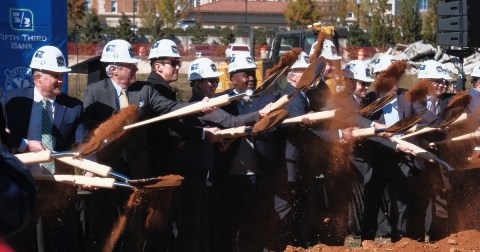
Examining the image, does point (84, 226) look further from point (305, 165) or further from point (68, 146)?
point (305, 165)

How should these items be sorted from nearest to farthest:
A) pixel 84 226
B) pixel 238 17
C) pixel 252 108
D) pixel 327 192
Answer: pixel 84 226, pixel 252 108, pixel 327 192, pixel 238 17

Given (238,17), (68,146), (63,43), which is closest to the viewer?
(68,146)

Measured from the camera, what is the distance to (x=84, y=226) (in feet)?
28.2

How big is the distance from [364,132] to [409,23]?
2031 inches

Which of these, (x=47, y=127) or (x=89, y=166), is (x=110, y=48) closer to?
(x=47, y=127)

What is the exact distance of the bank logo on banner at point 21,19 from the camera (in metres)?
9.60

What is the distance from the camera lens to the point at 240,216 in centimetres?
965

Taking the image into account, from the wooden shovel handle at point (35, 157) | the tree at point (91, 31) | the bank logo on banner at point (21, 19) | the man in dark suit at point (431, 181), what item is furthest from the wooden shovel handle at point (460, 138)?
the tree at point (91, 31)

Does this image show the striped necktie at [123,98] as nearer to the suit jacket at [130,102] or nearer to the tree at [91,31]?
the suit jacket at [130,102]

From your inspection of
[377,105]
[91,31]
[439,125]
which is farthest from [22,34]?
[91,31]

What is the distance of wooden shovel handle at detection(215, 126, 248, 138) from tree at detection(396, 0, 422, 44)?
172 ft

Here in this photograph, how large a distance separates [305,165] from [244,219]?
0.89m

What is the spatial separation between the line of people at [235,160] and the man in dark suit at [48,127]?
0.03 ft

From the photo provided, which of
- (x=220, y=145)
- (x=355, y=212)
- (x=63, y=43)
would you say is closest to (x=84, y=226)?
(x=220, y=145)
